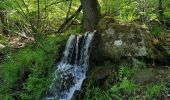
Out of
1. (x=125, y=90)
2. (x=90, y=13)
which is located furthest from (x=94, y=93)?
(x=90, y=13)

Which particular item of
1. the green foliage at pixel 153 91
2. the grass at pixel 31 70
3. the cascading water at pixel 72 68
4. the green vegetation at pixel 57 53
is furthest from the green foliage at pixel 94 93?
the grass at pixel 31 70

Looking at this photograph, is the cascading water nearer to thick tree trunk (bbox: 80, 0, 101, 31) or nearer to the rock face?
the rock face

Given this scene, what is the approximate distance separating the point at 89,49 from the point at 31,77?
181cm

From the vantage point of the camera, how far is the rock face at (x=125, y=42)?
336 inches

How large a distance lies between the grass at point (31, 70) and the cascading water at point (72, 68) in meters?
0.30

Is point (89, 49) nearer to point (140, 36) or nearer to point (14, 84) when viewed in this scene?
point (140, 36)

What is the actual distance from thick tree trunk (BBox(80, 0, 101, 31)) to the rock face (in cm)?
222

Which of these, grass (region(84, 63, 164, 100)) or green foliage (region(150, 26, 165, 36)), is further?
green foliage (region(150, 26, 165, 36))

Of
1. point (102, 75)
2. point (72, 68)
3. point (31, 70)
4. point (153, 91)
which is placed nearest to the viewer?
point (153, 91)

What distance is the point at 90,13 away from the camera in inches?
446

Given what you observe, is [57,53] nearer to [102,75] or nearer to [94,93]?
[102,75]

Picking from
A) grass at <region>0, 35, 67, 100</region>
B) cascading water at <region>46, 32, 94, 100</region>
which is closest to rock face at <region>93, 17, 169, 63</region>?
cascading water at <region>46, 32, 94, 100</region>

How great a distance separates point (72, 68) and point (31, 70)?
1.36 m

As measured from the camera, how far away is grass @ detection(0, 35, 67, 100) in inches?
363
